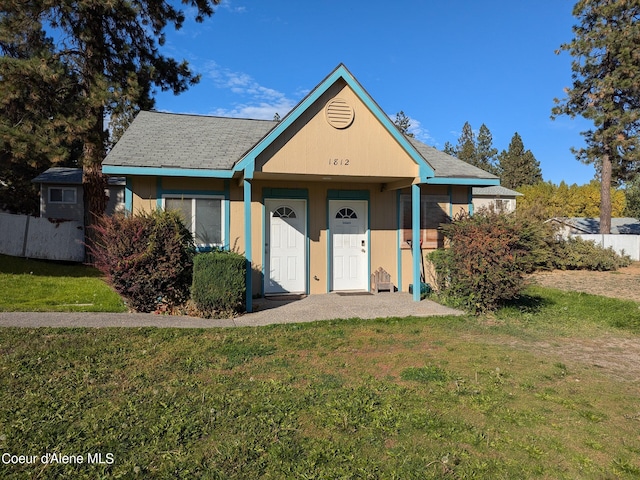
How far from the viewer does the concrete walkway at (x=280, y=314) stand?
7355 mm

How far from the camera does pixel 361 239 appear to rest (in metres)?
11.2

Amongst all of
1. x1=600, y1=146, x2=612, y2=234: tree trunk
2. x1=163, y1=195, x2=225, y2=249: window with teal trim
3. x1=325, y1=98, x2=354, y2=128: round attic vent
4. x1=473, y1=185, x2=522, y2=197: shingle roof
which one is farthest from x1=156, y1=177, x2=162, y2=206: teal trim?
x1=600, y1=146, x2=612, y2=234: tree trunk

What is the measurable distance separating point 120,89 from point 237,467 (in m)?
15.5

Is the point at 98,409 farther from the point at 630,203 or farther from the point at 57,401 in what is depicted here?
the point at 630,203

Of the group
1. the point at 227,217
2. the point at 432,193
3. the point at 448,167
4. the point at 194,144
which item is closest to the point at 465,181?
the point at 448,167

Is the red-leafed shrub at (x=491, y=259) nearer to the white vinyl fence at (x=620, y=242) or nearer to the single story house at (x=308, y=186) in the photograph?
the single story house at (x=308, y=186)

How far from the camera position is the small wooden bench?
10932mm

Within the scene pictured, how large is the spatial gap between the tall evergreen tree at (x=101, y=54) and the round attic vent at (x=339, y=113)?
8.98m

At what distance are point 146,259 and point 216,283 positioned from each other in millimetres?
1384

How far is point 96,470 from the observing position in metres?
3.00

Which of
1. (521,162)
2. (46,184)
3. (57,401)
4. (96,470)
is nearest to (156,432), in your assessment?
(96,470)

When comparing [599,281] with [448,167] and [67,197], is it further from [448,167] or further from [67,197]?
[67,197]

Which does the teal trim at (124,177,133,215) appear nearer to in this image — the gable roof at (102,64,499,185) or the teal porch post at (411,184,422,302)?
the gable roof at (102,64,499,185)

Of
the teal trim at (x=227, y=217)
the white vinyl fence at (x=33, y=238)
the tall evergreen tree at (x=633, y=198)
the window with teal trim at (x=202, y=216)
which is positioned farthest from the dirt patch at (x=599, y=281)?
the white vinyl fence at (x=33, y=238)
